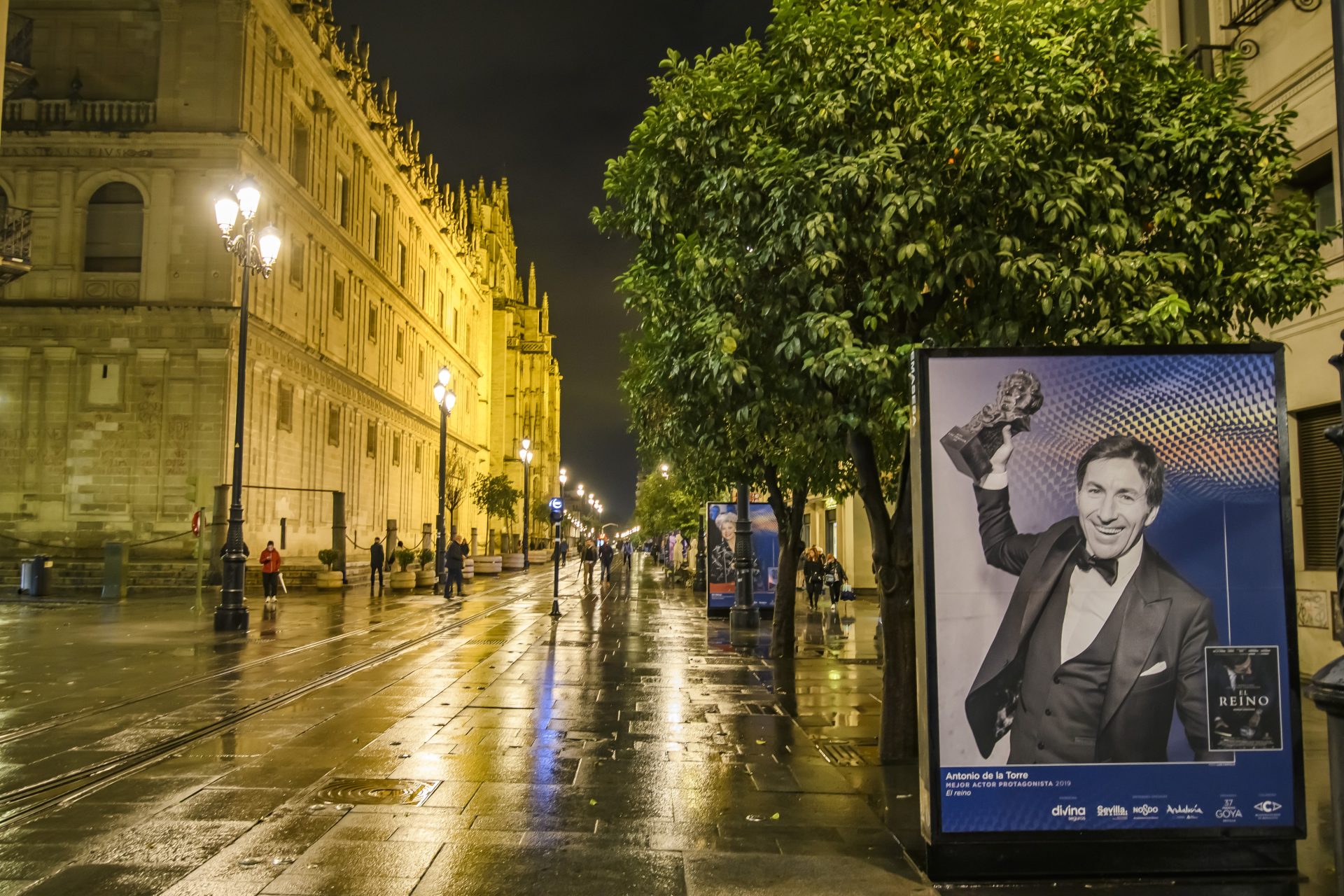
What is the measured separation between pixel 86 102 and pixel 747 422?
114 ft

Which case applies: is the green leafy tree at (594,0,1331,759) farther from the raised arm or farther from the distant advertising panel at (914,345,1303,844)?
the raised arm

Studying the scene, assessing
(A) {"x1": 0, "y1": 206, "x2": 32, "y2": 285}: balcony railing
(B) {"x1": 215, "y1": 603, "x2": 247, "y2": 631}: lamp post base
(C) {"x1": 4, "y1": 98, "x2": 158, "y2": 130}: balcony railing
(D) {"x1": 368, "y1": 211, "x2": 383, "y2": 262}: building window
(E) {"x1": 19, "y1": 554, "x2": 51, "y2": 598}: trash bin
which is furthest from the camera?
(D) {"x1": 368, "y1": 211, "x2": 383, "y2": 262}: building window

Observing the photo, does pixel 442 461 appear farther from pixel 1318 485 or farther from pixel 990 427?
pixel 990 427

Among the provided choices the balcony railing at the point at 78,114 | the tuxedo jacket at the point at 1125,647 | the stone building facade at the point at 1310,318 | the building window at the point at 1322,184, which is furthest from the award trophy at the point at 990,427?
the balcony railing at the point at 78,114

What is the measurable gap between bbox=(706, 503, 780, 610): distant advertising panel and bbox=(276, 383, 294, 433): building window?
21736 millimetres

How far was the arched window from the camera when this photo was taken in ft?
113

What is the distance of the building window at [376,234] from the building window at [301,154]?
10566 millimetres

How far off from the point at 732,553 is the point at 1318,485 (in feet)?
44.9

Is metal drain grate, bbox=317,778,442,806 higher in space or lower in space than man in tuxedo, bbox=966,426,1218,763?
lower

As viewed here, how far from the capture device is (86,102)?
3462 centimetres

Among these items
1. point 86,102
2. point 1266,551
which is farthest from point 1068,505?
point 86,102

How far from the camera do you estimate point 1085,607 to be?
5742 mm

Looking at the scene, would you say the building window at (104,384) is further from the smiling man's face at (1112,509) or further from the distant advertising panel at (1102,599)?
the smiling man's face at (1112,509)

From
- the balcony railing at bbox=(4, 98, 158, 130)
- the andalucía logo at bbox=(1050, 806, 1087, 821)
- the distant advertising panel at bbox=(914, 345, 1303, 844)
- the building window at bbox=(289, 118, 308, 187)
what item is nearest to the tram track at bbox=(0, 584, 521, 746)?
the distant advertising panel at bbox=(914, 345, 1303, 844)
